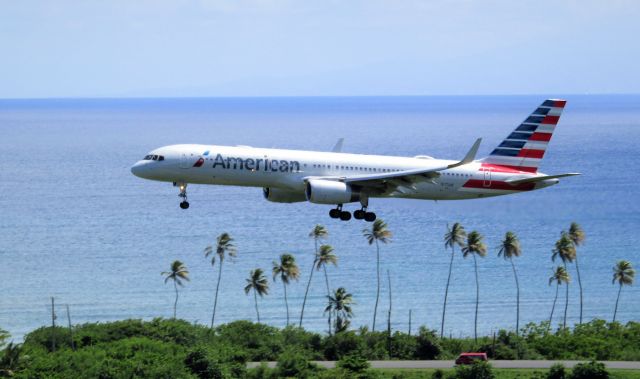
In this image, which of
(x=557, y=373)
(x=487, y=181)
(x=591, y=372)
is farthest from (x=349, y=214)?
(x=591, y=372)

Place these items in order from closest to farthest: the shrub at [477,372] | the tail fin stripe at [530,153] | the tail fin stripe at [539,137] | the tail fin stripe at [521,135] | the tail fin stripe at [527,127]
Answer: the tail fin stripe at [530,153] → the tail fin stripe at [521,135] → the tail fin stripe at [539,137] → the tail fin stripe at [527,127] → the shrub at [477,372]

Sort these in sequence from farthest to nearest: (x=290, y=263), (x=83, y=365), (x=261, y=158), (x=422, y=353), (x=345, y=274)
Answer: (x=345, y=274) → (x=290, y=263) → (x=422, y=353) → (x=83, y=365) → (x=261, y=158)

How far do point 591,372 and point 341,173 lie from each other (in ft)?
83.6

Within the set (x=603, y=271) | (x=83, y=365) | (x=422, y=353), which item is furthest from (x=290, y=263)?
(x=603, y=271)

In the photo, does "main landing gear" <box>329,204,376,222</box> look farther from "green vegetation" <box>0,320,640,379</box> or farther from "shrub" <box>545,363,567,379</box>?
"shrub" <box>545,363,567,379</box>

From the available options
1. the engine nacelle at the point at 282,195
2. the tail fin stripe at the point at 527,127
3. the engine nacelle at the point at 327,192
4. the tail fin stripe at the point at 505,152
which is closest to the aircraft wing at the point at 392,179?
the engine nacelle at the point at 327,192

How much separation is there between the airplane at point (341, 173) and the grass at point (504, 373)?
57.1ft

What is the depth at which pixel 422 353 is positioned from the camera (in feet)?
353

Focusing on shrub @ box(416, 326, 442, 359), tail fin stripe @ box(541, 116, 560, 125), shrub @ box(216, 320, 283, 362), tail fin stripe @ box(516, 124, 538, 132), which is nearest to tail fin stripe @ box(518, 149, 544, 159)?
tail fin stripe @ box(516, 124, 538, 132)

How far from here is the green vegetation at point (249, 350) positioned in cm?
8388

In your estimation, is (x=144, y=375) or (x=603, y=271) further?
(x=603, y=271)

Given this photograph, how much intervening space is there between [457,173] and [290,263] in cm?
6078

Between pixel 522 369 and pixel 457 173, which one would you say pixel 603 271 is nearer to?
pixel 522 369

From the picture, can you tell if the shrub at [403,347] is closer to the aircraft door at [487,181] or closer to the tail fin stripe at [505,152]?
the tail fin stripe at [505,152]
